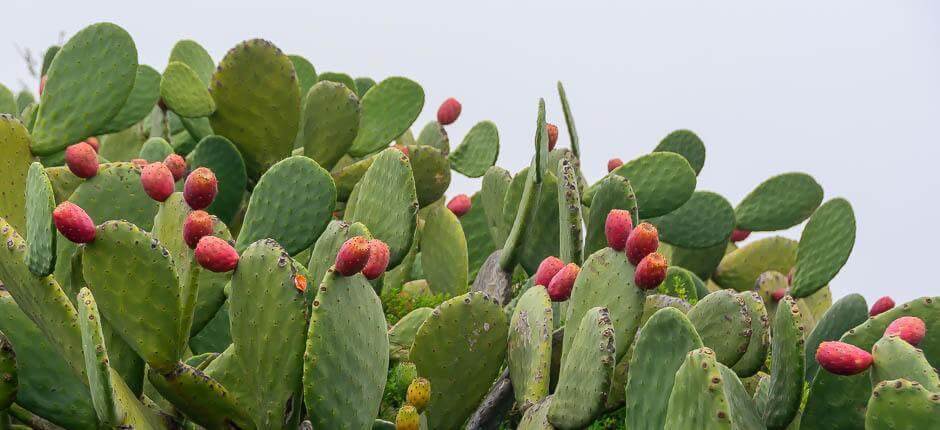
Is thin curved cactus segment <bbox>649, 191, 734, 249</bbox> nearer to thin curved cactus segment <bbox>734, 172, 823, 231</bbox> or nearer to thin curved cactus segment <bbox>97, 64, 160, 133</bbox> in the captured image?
thin curved cactus segment <bbox>734, 172, 823, 231</bbox>

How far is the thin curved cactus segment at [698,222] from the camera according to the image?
3.31 metres

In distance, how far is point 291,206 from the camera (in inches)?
84.8

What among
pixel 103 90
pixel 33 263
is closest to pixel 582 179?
pixel 103 90

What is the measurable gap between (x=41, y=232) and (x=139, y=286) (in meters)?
0.17

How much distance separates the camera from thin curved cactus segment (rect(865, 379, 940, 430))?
132 cm

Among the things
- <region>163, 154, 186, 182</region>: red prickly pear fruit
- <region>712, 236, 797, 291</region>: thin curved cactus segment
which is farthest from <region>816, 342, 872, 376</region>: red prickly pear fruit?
<region>712, 236, 797, 291</region>: thin curved cactus segment

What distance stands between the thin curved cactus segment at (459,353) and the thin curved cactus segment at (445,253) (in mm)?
876

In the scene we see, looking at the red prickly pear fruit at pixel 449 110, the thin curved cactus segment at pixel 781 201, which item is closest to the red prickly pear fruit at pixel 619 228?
the red prickly pear fruit at pixel 449 110

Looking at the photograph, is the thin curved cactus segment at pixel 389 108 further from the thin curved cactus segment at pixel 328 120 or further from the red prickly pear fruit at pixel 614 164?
the red prickly pear fruit at pixel 614 164

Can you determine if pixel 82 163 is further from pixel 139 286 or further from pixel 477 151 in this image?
pixel 477 151

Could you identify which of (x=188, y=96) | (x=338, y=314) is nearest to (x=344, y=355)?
(x=338, y=314)

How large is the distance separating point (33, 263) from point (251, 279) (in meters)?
0.34

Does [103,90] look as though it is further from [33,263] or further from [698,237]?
[698,237]

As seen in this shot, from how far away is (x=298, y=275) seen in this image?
1.64 metres
